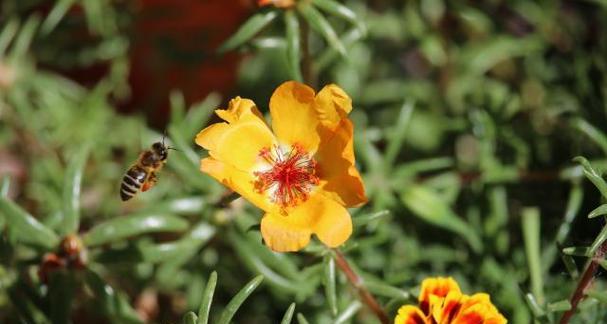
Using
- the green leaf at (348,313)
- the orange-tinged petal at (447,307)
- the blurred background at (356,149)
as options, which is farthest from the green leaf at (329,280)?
the orange-tinged petal at (447,307)

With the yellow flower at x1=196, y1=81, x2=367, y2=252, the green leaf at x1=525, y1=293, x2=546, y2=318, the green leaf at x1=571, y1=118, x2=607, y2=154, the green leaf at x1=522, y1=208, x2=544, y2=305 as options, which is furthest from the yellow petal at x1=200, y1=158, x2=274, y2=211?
the green leaf at x1=571, y1=118, x2=607, y2=154

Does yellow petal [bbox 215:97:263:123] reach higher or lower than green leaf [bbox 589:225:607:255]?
higher

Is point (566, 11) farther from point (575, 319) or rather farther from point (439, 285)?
point (439, 285)

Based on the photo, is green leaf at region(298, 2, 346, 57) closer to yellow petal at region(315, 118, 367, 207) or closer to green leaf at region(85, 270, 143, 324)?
yellow petal at region(315, 118, 367, 207)

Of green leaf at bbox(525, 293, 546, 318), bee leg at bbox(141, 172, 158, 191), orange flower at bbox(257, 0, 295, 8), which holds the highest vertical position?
orange flower at bbox(257, 0, 295, 8)

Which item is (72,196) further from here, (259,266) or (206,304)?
(206,304)

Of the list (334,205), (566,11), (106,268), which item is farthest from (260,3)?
(566,11)

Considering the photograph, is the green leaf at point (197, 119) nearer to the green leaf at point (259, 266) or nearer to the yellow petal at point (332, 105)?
the green leaf at point (259, 266)
